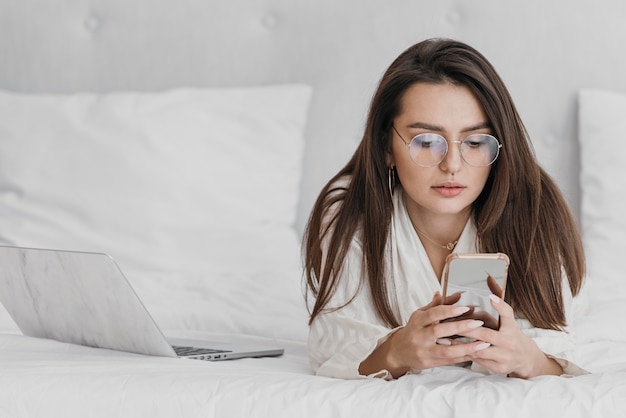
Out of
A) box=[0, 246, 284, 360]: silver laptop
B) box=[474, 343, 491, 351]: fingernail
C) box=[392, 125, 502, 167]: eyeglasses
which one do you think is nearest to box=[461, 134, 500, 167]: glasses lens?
box=[392, 125, 502, 167]: eyeglasses

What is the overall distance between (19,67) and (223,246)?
2.71ft

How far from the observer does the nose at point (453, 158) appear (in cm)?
117

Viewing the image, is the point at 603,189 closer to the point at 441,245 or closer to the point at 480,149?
the point at 441,245

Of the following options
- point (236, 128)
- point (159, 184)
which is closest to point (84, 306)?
point (159, 184)

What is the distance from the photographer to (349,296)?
126 centimetres

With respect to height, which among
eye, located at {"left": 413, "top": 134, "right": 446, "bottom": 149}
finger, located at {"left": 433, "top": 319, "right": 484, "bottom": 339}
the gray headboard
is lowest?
finger, located at {"left": 433, "top": 319, "right": 484, "bottom": 339}

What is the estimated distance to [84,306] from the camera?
1.20 metres

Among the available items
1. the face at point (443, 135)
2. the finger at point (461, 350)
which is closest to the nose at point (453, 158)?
the face at point (443, 135)

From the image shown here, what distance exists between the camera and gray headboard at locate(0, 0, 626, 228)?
206 centimetres

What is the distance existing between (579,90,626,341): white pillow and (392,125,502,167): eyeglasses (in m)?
0.59

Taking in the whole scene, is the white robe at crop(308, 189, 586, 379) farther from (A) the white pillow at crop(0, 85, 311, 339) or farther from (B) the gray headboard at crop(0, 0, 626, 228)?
(B) the gray headboard at crop(0, 0, 626, 228)

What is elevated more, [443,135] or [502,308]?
[443,135]

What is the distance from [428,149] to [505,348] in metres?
0.28

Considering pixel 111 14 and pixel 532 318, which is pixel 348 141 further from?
pixel 532 318
